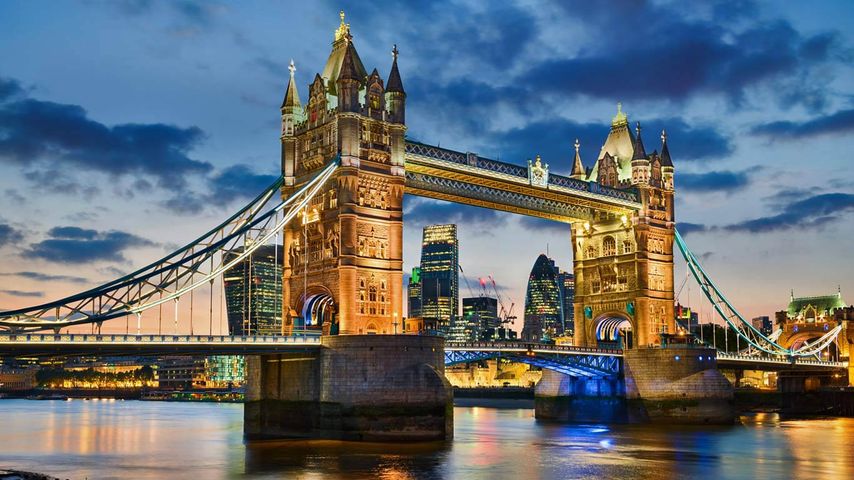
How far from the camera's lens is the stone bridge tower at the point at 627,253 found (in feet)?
326

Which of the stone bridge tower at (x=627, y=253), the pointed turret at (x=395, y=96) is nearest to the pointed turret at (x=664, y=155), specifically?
the stone bridge tower at (x=627, y=253)

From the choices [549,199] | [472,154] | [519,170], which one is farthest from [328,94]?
[549,199]

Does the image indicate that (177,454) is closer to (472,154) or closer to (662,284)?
(472,154)

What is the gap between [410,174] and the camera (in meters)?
79.6

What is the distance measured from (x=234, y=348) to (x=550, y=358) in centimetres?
3571

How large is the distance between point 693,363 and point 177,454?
47.9 meters

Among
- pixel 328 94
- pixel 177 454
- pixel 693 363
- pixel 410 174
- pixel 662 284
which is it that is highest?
pixel 328 94

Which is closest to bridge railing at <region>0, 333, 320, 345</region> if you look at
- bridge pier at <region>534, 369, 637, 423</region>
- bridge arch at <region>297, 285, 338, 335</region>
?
bridge arch at <region>297, 285, 338, 335</region>

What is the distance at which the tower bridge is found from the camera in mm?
65938

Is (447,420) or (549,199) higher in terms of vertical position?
(549,199)

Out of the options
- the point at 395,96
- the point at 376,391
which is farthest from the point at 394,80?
the point at 376,391

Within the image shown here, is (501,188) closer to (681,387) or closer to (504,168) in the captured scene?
(504,168)

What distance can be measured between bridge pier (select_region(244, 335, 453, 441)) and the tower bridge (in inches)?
3.7

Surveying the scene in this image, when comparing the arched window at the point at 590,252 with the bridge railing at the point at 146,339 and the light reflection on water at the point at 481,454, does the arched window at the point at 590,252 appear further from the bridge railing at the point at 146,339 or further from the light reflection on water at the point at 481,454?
the bridge railing at the point at 146,339
